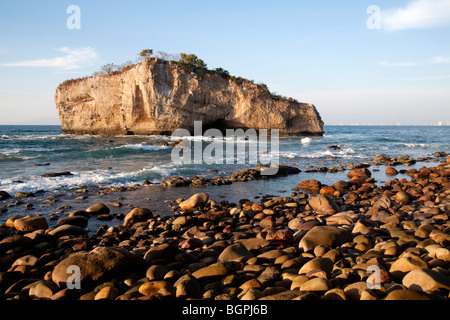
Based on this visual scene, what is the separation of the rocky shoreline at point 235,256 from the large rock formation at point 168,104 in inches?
1177

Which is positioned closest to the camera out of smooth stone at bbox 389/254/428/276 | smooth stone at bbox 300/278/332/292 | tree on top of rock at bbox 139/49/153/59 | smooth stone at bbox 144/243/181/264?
smooth stone at bbox 300/278/332/292

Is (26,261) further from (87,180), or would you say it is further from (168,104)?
(168,104)

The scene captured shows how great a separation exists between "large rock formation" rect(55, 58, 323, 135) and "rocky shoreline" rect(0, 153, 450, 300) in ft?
98.1

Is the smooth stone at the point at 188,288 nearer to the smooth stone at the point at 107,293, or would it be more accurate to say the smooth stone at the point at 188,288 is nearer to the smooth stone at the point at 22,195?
the smooth stone at the point at 107,293

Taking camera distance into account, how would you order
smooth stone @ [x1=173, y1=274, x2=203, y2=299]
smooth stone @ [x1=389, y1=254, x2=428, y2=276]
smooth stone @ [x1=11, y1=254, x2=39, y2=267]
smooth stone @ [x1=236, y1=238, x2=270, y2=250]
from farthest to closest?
smooth stone @ [x1=236, y1=238, x2=270, y2=250] → smooth stone @ [x1=11, y1=254, x2=39, y2=267] → smooth stone @ [x1=389, y1=254, x2=428, y2=276] → smooth stone @ [x1=173, y1=274, x2=203, y2=299]

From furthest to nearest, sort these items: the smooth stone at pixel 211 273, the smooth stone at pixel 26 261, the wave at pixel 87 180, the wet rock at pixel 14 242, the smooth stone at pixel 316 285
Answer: the wave at pixel 87 180 → the wet rock at pixel 14 242 → the smooth stone at pixel 26 261 → the smooth stone at pixel 211 273 → the smooth stone at pixel 316 285

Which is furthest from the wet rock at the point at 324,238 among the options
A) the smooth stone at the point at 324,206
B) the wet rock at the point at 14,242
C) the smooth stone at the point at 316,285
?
the wet rock at the point at 14,242

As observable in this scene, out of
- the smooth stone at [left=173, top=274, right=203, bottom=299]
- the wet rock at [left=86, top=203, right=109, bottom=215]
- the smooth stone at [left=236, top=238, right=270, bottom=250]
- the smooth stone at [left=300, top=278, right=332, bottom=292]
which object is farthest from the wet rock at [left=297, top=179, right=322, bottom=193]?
the smooth stone at [left=173, top=274, right=203, bottom=299]

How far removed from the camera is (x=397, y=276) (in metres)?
3.76

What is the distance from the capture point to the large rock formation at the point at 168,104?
36688 mm

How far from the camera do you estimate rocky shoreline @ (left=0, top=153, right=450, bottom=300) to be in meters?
3.57

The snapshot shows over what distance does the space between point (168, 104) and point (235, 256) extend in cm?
3398

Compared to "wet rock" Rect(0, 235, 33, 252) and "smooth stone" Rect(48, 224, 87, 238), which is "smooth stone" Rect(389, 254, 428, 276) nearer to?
"smooth stone" Rect(48, 224, 87, 238)
